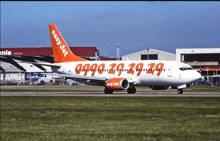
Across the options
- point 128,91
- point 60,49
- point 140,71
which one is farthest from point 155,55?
point 140,71

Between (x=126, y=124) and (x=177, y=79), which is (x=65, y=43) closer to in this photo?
(x=177, y=79)

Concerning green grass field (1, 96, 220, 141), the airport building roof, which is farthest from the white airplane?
the airport building roof

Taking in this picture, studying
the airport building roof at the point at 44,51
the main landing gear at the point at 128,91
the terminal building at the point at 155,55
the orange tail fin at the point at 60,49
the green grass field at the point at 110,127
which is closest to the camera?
the green grass field at the point at 110,127

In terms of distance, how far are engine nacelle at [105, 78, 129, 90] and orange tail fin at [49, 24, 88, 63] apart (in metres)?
10.0

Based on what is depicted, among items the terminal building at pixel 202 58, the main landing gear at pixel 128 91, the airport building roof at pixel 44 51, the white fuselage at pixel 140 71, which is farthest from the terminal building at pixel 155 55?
the main landing gear at pixel 128 91

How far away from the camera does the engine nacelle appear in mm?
46156

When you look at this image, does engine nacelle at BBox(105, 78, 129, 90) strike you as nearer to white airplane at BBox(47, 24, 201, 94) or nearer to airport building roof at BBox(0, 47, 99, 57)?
white airplane at BBox(47, 24, 201, 94)

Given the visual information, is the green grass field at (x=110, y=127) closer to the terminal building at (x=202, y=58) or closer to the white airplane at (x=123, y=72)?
the white airplane at (x=123, y=72)

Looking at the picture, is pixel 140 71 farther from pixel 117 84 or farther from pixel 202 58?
pixel 202 58

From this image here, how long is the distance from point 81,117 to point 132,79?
1101 inches

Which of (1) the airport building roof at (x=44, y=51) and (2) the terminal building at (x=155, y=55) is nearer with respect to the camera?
(2) the terminal building at (x=155, y=55)

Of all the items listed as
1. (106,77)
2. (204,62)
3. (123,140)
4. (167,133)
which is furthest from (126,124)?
(204,62)

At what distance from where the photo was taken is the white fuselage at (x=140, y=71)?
149ft

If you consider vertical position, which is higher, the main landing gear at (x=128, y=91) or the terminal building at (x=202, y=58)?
the terminal building at (x=202, y=58)
